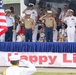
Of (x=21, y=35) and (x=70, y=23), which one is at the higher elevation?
(x=70, y=23)

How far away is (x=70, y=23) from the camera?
15.1 meters

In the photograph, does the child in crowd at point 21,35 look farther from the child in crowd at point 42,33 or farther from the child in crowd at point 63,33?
the child in crowd at point 63,33

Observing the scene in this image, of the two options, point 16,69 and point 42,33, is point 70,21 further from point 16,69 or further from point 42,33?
point 16,69

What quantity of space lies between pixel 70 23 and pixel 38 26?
157 centimetres

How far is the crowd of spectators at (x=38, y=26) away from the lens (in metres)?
15.0

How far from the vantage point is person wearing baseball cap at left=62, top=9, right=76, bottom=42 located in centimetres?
1502

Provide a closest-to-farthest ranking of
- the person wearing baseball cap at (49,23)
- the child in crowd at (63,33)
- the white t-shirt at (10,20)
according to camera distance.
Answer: the person wearing baseball cap at (49,23)
the child in crowd at (63,33)
the white t-shirt at (10,20)

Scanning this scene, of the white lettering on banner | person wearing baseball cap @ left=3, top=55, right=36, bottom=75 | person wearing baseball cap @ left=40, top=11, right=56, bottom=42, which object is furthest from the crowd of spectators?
person wearing baseball cap @ left=3, top=55, right=36, bottom=75

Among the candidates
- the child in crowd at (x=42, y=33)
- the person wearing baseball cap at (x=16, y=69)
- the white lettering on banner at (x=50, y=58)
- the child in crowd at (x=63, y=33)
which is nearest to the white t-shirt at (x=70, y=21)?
the child in crowd at (x=63, y=33)

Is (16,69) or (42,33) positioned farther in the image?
(42,33)

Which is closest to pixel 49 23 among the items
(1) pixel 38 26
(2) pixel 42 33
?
(2) pixel 42 33

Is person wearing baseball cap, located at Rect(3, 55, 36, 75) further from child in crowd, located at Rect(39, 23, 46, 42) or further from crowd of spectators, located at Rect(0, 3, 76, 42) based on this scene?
child in crowd, located at Rect(39, 23, 46, 42)

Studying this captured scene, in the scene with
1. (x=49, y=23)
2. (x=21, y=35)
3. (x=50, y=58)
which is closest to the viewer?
(x=50, y=58)

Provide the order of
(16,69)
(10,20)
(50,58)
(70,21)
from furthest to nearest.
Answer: (10,20) < (70,21) < (50,58) < (16,69)
